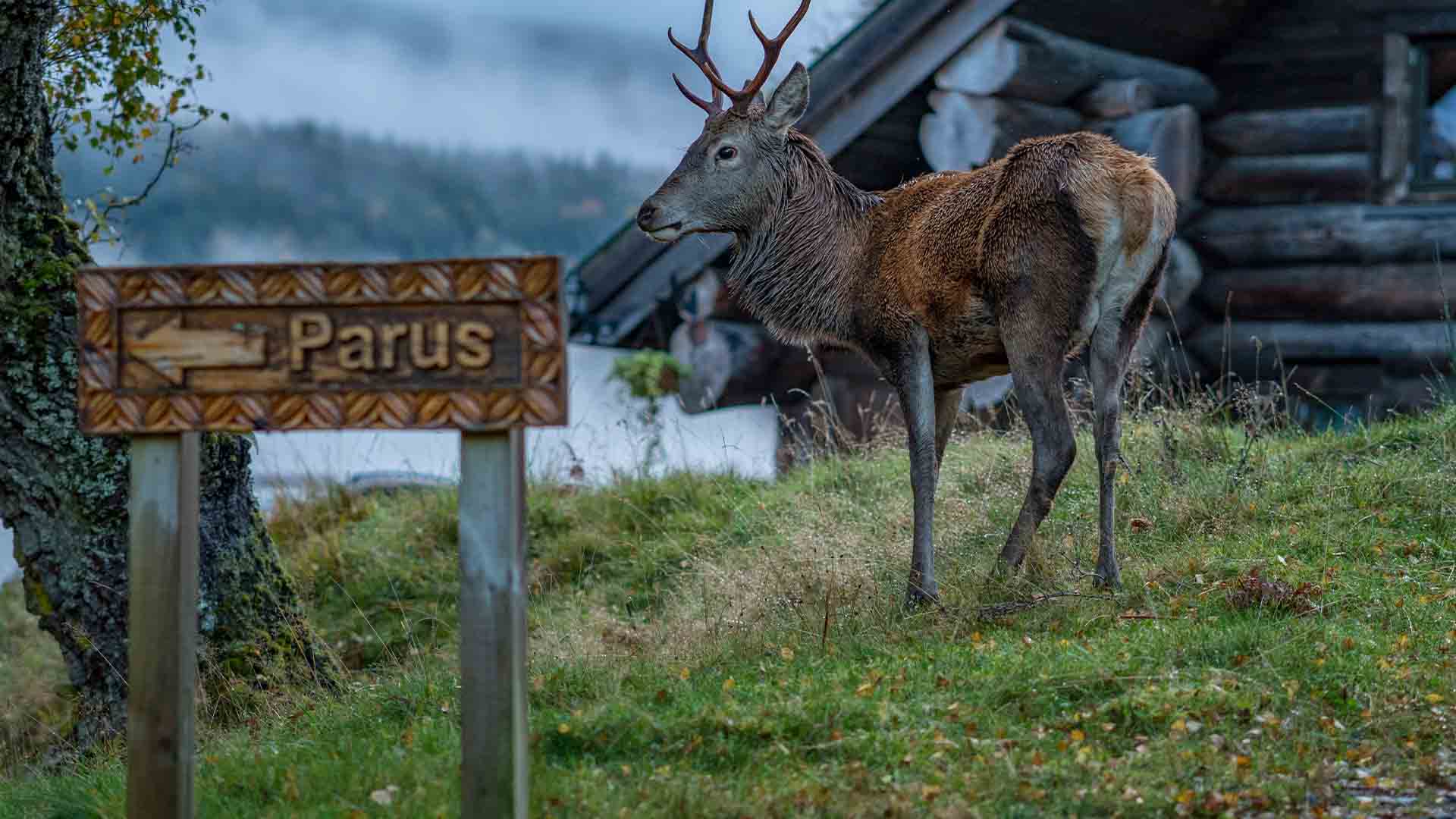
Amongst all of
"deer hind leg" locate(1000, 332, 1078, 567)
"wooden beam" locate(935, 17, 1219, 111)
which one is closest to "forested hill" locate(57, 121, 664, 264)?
"wooden beam" locate(935, 17, 1219, 111)

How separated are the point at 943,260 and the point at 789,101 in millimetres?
1117

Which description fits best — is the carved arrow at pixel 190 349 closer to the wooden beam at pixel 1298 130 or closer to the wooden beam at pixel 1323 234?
the wooden beam at pixel 1323 234

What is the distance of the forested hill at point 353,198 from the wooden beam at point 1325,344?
37481mm

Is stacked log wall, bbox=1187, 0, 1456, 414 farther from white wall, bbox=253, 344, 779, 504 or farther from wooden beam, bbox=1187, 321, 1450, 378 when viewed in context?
white wall, bbox=253, 344, 779, 504

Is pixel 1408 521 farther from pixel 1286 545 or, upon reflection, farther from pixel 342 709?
pixel 342 709

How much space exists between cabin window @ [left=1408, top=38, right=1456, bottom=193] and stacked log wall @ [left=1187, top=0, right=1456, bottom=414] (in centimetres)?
32

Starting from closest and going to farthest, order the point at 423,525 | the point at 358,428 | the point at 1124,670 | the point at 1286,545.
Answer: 1. the point at 358,428
2. the point at 1124,670
3. the point at 1286,545
4. the point at 423,525

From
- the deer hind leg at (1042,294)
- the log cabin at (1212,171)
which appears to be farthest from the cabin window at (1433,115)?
the deer hind leg at (1042,294)

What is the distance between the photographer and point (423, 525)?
32.8 feet

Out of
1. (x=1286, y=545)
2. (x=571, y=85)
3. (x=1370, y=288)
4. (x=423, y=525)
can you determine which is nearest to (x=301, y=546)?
(x=423, y=525)

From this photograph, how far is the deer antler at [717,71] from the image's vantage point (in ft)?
21.7

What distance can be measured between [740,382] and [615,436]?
3.48 feet

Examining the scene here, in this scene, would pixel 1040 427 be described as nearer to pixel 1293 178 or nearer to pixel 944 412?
pixel 944 412

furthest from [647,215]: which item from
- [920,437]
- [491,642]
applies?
[491,642]
